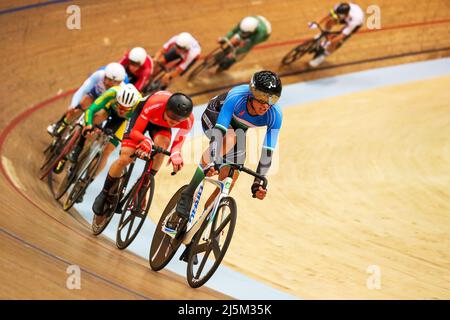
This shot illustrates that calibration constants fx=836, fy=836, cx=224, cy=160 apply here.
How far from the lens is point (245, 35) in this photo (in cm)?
1062

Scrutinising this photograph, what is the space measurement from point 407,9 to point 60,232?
888 cm

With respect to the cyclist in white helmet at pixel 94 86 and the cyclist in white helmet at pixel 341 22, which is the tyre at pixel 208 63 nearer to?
the cyclist in white helmet at pixel 341 22

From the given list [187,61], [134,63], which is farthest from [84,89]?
[187,61]

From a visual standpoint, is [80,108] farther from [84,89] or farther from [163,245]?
[163,245]

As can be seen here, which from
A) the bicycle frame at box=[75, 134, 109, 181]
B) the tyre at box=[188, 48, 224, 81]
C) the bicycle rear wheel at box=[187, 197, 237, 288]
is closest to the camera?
the bicycle rear wheel at box=[187, 197, 237, 288]

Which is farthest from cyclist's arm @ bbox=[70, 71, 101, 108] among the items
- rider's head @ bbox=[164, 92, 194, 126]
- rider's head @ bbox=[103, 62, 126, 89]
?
rider's head @ bbox=[164, 92, 194, 126]

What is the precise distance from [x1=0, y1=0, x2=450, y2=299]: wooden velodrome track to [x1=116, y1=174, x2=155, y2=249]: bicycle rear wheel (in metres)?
0.14

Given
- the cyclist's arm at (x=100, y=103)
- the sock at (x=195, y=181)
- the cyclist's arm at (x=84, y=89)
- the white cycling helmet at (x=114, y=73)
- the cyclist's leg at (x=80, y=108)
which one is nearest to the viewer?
the sock at (x=195, y=181)

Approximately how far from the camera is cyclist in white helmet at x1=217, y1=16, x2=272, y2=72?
10.6 meters

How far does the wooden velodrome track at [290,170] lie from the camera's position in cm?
576

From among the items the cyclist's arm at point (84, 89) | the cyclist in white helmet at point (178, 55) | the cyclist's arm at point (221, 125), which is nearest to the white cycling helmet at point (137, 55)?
the cyclist's arm at point (84, 89)

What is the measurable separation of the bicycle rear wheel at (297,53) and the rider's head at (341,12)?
0.50 m

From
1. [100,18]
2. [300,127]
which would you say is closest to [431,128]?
→ [300,127]

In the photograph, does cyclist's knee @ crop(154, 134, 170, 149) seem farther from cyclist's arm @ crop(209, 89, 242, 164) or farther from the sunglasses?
the sunglasses
